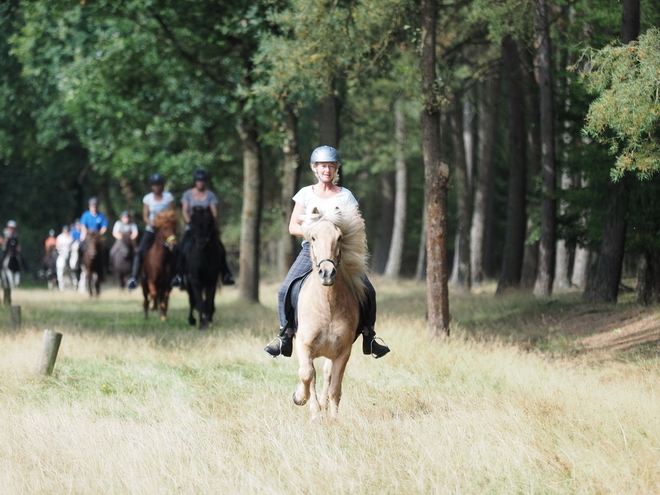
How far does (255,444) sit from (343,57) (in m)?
9.43

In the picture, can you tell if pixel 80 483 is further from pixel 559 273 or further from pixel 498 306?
pixel 559 273

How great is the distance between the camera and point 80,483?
7105 mm

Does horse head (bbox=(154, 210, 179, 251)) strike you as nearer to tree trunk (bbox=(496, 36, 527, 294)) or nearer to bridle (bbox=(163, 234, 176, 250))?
bridle (bbox=(163, 234, 176, 250))

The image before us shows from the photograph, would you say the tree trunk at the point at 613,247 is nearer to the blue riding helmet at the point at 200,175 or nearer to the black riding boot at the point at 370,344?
the blue riding helmet at the point at 200,175

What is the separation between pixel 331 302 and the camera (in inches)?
347

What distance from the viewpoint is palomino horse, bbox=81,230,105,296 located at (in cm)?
2823

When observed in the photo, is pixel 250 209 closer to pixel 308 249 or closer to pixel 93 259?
pixel 93 259

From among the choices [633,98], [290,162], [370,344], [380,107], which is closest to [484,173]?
[380,107]

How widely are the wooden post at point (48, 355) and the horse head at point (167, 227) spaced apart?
26.1ft

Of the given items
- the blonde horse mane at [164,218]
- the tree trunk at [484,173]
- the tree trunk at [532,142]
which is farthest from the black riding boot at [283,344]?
the tree trunk at [484,173]

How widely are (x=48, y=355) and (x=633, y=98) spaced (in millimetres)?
7183

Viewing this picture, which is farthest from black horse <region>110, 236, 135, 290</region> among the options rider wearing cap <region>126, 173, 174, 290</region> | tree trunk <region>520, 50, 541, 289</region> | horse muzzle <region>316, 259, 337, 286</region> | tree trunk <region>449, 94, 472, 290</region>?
horse muzzle <region>316, 259, 337, 286</region>

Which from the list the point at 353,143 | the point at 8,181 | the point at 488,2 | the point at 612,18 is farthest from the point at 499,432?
the point at 8,181

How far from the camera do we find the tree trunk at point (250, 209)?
83.4 ft
